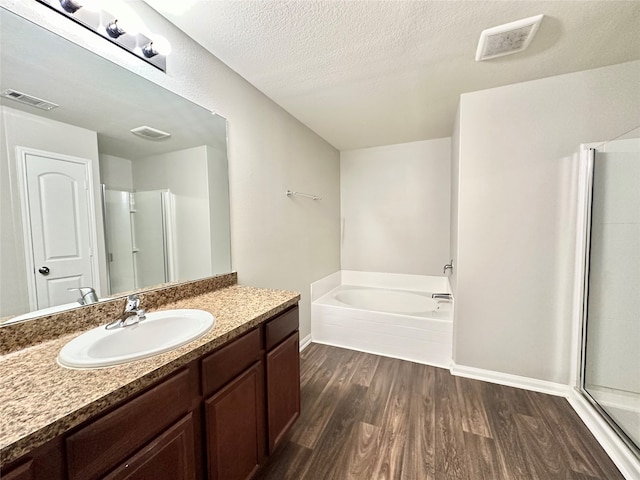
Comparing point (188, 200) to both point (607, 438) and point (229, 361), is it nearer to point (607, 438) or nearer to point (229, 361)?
point (229, 361)

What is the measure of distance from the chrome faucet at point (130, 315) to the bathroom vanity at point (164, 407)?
16cm

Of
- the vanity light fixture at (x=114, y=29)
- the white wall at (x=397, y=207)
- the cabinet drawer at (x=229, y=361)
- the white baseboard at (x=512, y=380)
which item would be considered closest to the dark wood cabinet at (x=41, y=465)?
the cabinet drawer at (x=229, y=361)

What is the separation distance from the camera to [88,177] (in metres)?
1.08

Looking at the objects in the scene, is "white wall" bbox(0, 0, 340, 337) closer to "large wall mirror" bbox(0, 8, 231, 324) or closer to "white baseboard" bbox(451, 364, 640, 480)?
"large wall mirror" bbox(0, 8, 231, 324)

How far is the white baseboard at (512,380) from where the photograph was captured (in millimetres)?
1926

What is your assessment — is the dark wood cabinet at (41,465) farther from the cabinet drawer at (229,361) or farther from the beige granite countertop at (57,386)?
the cabinet drawer at (229,361)

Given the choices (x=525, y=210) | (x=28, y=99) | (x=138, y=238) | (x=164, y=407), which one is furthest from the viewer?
(x=525, y=210)

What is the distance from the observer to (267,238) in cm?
214

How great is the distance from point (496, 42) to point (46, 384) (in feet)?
8.07

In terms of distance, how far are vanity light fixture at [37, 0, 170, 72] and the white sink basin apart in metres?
1.25

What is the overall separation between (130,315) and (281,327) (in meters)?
0.68

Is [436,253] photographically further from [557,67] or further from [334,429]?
[334,429]

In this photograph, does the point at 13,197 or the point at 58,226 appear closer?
the point at 13,197

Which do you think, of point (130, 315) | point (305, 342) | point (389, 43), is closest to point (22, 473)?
point (130, 315)
